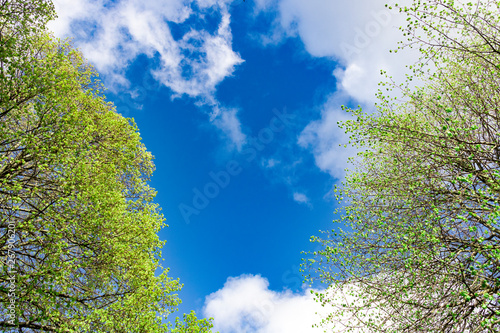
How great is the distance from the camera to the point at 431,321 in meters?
8.86

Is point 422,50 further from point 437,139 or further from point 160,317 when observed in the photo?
point 160,317

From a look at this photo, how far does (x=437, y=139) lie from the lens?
1004 centimetres

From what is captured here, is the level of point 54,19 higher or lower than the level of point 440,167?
higher

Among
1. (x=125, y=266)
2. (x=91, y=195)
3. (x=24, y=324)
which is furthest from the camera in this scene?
(x=125, y=266)

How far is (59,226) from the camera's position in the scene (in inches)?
406

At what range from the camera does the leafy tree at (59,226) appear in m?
9.41

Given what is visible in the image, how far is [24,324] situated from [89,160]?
5.85 meters

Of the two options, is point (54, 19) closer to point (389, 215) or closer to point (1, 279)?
point (1, 279)

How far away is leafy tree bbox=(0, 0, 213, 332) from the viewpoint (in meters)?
9.41

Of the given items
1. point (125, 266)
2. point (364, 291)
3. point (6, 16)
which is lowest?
point (364, 291)

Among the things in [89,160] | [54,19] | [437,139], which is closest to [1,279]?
[89,160]

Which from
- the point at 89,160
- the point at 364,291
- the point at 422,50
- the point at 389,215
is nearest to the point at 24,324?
the point at 89,160

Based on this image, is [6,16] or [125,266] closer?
[6,16]

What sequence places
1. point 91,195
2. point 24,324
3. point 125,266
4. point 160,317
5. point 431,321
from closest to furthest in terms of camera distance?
1. point 431,321
2. point 24,324
3. point 91,195
4. point 160,317
5. point 125,266
